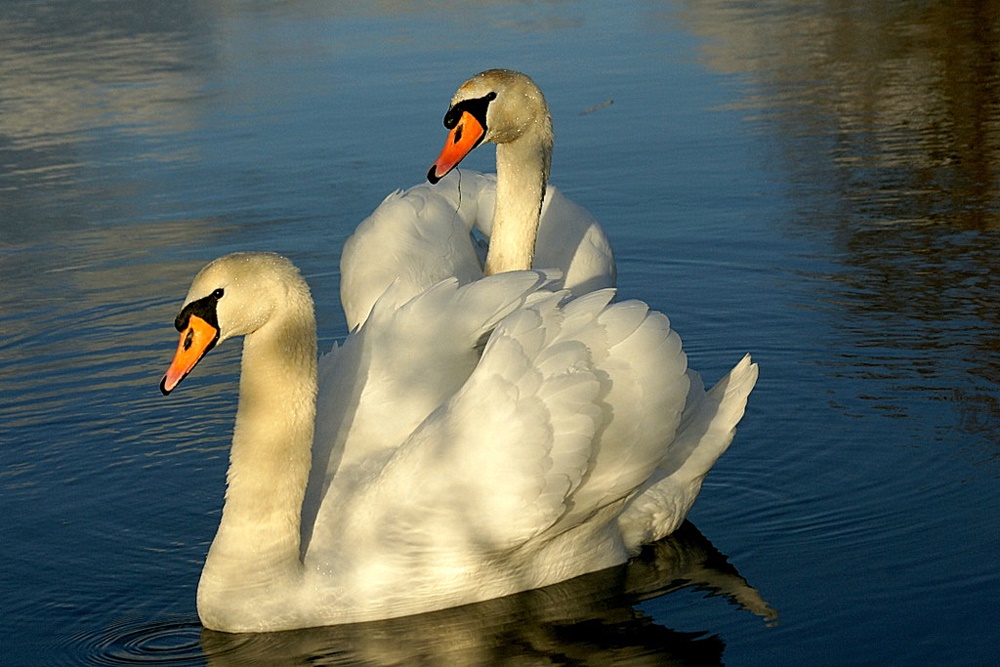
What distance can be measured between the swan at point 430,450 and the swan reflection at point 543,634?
67 mm

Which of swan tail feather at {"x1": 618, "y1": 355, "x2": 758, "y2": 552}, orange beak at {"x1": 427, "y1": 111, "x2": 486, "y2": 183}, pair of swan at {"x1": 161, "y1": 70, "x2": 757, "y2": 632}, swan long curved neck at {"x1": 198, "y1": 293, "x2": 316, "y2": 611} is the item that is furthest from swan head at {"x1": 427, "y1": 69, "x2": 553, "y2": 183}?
swan long curved neck at {"x1": 198, "y1": 293, "x2": 316, "y2": 611}

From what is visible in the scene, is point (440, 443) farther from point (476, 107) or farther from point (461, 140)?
point (476, 107)

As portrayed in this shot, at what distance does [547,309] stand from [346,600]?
1.13 m

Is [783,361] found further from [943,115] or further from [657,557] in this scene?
[943,115]

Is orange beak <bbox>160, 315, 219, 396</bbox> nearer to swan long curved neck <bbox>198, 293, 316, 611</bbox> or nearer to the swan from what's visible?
the swan

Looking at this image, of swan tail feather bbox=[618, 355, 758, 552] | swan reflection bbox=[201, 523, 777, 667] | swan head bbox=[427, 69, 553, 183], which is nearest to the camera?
swan reflection bbox=[201, 523, 777, 667]

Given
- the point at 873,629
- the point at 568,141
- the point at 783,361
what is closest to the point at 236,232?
the point at 568,141

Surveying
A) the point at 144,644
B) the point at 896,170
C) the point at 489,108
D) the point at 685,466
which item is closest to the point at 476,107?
the point at 489,108

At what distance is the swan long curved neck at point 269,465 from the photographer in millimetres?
5332

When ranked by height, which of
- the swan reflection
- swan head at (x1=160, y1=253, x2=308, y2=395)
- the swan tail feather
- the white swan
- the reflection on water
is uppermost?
swan head at (x1=160, y1=253, x2=308, y2=395)

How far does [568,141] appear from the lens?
12.3 m

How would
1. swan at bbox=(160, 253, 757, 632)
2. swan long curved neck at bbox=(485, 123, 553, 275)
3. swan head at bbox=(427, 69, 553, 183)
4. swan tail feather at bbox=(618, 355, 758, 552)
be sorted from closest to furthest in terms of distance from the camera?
swan at bbox=(160, 253, 757, 632)
swan tail feather at bbox=(618, 355, 758, 552)
swan head at bbox=(427, 69, 553, 183)
swan long curved neck at bbox=(485, 123, 553, 275)

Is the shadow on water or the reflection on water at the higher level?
the shadow on water

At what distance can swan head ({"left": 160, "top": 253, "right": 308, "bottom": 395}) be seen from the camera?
16.9 ft
